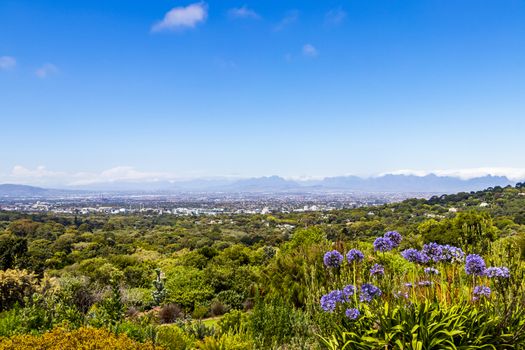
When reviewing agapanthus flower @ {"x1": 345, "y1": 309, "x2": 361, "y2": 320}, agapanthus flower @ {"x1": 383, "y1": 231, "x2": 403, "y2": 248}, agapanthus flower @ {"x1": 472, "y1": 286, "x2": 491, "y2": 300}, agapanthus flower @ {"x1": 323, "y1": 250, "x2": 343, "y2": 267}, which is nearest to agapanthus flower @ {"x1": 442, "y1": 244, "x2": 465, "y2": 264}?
agapanthus flower @ {"x1": 472, "y1": 286, "x2": 491, "y2": 300}

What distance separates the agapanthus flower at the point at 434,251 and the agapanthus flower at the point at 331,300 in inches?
46.8

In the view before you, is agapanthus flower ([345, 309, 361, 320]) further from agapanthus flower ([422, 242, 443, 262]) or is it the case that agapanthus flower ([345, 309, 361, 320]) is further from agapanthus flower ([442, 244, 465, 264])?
agapanthus flower ([442, 244, 465, 264])

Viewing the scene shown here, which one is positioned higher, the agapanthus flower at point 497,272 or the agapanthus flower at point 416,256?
the agapanthus flower at point 416,256

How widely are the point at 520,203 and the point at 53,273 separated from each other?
56.3 m

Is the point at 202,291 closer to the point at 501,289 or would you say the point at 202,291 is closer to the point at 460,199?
the point at 501,289

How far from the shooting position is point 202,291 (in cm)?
1401

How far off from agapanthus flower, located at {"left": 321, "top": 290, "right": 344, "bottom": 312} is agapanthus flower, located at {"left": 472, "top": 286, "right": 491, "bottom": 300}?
5.06ft

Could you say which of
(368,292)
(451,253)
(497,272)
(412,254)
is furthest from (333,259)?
(497,272)

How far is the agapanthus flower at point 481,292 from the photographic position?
176 inches

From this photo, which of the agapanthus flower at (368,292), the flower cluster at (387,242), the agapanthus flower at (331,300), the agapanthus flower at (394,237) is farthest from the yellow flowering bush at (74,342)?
the agapanthus flower at (394,237)

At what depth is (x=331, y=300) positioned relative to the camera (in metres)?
4.32

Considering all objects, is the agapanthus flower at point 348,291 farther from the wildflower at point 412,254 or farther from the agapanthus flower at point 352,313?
the wildflower at point 412,254

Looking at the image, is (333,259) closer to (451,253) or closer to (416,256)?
(416,256)

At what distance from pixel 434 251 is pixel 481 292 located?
629 mm
